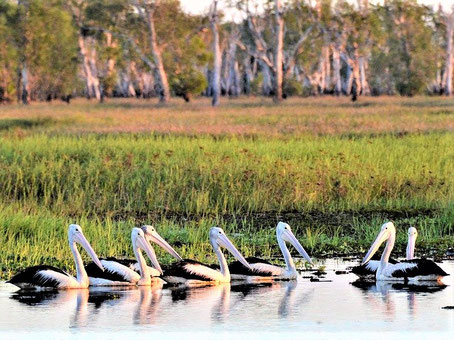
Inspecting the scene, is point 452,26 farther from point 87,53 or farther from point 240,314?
point 240,314

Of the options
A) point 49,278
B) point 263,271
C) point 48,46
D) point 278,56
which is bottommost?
point 263,271

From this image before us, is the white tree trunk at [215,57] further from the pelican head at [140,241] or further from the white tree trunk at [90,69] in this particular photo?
the pelican head at [140,241]

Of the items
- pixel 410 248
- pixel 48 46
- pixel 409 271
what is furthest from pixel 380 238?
pixel 48 46

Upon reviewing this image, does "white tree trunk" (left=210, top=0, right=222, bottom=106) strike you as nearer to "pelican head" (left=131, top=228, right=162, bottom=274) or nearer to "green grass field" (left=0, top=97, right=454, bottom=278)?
"green grass field" (left=0, top=97, right=454, bottom=278)

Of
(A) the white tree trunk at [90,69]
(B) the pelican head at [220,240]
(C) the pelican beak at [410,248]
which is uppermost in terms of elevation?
(A) the white tree trunk at [90,69]

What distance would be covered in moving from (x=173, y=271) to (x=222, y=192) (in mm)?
6505

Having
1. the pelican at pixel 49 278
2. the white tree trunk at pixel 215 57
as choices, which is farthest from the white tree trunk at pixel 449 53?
the pelican at pixel 49 278

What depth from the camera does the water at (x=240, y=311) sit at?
788cm

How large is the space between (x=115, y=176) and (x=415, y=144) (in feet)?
27.2

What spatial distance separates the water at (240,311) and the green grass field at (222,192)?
1.46 metres

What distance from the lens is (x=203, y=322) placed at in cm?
833

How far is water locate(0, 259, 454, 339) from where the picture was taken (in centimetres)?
788

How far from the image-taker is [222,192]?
16469 millimetres

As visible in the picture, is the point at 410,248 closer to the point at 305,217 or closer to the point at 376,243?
the point at 376,243
